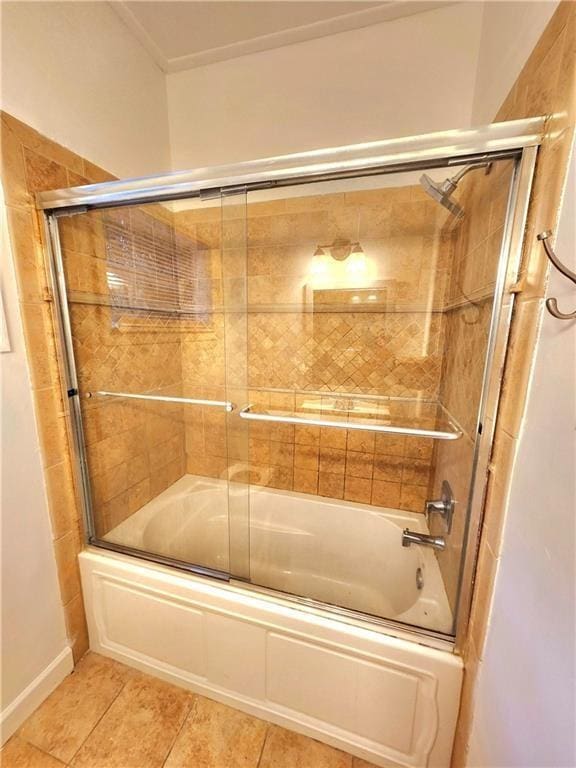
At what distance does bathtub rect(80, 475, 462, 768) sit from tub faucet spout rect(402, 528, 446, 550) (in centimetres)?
4

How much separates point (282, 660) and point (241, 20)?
2501 millimetres

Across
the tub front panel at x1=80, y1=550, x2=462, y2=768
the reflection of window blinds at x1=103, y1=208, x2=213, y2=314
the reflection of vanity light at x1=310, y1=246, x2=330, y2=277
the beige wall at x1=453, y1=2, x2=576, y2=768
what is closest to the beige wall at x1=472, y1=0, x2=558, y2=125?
the beige wall at x1=453, y1=2, x2=576, y2=768

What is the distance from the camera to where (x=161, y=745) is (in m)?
1.02

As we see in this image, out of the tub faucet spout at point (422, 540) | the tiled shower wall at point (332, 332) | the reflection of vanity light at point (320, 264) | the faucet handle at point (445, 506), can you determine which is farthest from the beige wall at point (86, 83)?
the tub faucet spout at point (422, 540)

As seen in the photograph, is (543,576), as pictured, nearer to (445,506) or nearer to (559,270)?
(559,270)

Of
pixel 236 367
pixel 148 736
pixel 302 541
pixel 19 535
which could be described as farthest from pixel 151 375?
pixel 148 736

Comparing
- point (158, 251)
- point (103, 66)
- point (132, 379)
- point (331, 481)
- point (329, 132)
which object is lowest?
point (331, 481)

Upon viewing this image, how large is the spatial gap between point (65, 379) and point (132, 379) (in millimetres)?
387

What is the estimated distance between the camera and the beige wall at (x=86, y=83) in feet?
3.16

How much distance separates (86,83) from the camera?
3.85ft

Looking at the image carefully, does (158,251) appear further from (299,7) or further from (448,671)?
(448,671)

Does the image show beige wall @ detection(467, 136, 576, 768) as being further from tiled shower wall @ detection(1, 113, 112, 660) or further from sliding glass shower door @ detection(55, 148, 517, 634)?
tiled shower wall @ detection(1, 113, 112, 660)

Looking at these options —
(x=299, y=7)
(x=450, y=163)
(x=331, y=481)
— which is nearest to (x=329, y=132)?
(x=299, y=7)

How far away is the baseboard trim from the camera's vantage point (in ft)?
3.34
